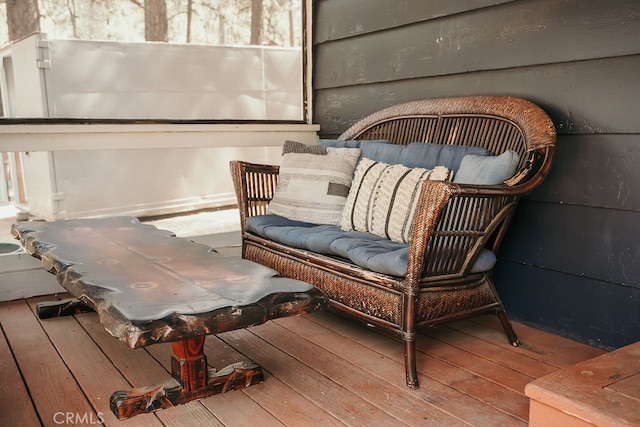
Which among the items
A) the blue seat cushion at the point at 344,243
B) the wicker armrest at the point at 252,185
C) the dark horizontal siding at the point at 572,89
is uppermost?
the dark horizontal siding at the point at 572,89

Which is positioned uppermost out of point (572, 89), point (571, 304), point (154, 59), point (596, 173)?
point (154, 59)

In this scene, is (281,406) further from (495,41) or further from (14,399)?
(495,41)

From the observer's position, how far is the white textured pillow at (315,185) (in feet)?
8.63

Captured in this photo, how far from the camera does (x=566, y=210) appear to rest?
2.23 m

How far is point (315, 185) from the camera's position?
2678mm

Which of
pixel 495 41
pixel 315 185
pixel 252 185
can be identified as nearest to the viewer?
pixel 495 41

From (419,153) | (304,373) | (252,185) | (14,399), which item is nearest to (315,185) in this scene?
(252,185)

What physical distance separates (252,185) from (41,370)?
1.31m

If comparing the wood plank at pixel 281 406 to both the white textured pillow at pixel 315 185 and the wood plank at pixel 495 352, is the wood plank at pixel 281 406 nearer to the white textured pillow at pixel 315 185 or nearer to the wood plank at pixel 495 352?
the wood plank at pixel 495 352

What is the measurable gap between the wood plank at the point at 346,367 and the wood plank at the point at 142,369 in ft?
1.53

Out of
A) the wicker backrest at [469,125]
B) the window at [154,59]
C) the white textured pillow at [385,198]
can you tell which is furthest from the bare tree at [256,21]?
the white textured pillow at [385,198]

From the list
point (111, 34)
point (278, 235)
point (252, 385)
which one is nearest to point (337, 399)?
point (252, 385)

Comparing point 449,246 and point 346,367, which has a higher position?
point 449,246

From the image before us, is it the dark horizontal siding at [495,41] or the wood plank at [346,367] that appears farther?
the dark horizontal siding at [495,41]
